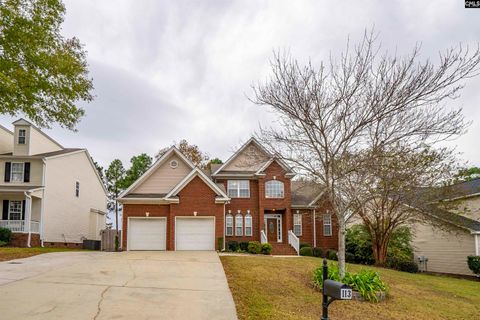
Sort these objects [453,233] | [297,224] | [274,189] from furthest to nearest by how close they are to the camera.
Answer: [297,224]
[274,189]
[453,233]

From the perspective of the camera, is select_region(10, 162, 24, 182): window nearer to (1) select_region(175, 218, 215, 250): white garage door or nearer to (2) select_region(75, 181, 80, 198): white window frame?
(2) select_region(75, 181, 80, 198): white window frame

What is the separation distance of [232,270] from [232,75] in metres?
7.90

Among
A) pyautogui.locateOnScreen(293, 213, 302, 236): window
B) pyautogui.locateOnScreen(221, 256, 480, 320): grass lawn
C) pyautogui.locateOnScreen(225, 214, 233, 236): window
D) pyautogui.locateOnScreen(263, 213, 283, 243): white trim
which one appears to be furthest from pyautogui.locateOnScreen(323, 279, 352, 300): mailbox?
pyautogui.locateOnScreen(293, 213, 302, 236): window

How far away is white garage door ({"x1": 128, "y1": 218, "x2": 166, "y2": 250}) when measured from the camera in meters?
23.9

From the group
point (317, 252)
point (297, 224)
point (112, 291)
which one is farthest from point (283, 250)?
point (112, 291)

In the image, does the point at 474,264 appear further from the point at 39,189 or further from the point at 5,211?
the point at 5,211

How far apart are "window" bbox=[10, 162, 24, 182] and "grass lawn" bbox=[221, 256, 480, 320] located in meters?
19.1

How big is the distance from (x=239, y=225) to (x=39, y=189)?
1398 cm

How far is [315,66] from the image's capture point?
1259cm

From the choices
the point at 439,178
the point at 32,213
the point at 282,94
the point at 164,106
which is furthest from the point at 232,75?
the point at 32,213

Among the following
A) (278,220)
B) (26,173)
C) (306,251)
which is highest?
(26,173)

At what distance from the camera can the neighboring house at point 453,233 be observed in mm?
21688

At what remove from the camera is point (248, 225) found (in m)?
27.9

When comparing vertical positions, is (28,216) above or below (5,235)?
above
